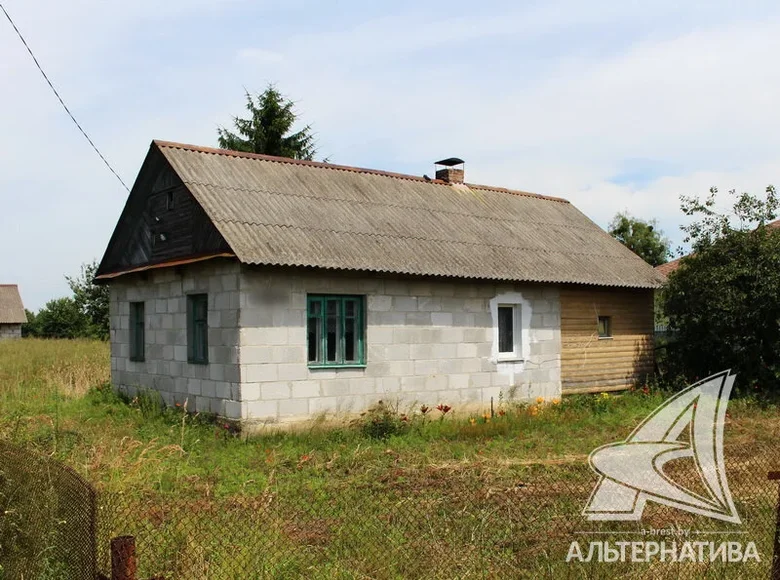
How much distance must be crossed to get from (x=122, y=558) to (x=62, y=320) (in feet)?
148

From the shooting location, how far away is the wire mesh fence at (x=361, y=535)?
17.8 ft

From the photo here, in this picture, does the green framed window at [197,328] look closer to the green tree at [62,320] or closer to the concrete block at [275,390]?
the concrete block at [275,390]

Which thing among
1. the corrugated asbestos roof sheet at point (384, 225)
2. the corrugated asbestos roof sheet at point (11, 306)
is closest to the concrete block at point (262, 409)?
the corrugated asbestos roof sheet at point (384, 225)

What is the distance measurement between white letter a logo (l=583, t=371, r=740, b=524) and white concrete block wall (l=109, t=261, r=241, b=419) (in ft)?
18.1

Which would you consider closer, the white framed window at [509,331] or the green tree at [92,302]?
the white framed window at [509,331]

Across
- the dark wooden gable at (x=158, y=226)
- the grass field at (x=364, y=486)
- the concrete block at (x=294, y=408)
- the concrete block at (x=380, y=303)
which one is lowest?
the grass field at (x=364, y=486)

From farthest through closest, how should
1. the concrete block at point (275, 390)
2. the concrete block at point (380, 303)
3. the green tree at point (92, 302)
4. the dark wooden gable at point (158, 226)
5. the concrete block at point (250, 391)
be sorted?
the green tree at point (92, 302) → the concrete block at point (380, 303) → the dark wooden gable at point (158, 226) → the concrete block at point (275, 390) → the concrete block at point (250, 391)

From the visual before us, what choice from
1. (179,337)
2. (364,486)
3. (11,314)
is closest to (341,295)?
(179,337)

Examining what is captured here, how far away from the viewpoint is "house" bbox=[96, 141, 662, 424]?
1190cm

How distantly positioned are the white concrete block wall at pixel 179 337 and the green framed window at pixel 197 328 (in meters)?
0.12

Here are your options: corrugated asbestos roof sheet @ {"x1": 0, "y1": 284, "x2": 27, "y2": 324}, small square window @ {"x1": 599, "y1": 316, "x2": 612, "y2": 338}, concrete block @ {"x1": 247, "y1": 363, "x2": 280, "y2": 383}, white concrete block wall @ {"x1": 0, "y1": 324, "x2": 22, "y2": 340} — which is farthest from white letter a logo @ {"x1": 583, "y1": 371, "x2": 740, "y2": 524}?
corrugated asbestos roof sheet @ {"x1": 0, "y1": 284, "x2": 27, "y2": 324}

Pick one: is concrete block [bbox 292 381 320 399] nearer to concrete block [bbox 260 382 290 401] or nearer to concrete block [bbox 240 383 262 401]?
concrete block [bbox 260 382 290 401]

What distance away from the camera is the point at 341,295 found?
12617 millimetres

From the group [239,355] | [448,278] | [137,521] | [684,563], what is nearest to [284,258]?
[239,355]
